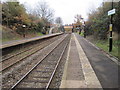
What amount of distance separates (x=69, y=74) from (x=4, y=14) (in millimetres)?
29275

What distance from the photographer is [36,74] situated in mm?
7059

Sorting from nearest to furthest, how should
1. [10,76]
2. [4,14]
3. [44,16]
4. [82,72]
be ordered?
[10,76], [82,72], [4,14], [44,16]

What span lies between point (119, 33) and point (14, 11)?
2607cm

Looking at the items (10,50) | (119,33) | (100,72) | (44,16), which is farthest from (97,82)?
(44,16)

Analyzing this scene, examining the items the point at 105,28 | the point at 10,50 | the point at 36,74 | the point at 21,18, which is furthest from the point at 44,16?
the point at 36,74

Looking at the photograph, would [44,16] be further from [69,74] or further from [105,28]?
[69,74]

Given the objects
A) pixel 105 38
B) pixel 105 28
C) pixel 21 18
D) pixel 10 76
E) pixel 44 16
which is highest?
pixel 44 16

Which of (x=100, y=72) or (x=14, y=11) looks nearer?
(x=100, y=72)

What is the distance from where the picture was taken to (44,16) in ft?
233

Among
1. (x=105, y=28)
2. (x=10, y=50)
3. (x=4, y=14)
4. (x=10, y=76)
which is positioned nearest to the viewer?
(x=10, y=76)

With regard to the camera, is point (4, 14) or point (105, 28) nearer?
point (105, 28)

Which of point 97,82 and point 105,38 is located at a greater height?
point 105,38

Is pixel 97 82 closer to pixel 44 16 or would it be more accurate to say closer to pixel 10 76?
pixel 10 76

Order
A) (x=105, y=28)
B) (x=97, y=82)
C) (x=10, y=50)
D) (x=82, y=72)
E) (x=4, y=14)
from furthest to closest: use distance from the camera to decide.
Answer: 1. (x=4, y=14)
2. (x=105, y=28)
3. (x=10, y=50)
4. (x=82, y=72)
5. (x=97, y=82)
